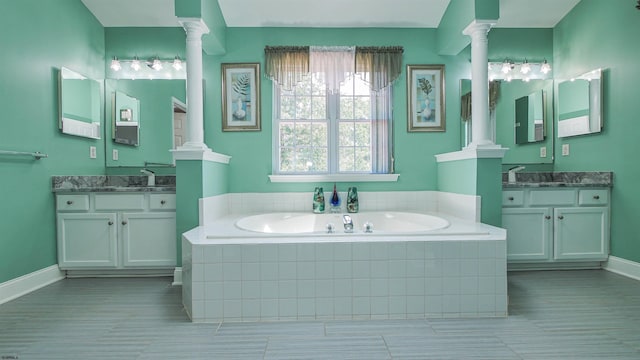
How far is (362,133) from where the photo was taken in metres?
3.58

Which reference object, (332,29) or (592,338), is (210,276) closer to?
(592,338)

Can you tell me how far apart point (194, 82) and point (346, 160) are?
1611 millimetres

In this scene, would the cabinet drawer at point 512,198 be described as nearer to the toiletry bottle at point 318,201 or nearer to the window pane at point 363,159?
the window pane at point 363,159

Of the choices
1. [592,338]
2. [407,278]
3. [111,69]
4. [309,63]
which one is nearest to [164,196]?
[111,69]

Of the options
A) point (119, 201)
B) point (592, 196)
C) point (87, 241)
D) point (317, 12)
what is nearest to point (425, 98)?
point (317, 12)

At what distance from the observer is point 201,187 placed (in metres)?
2.80

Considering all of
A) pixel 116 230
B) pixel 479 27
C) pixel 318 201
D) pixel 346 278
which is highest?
pixel 479 27

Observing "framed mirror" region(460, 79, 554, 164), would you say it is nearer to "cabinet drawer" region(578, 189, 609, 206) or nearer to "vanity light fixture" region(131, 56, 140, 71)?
"cabinet drawer" region(578, 189, 609, 206)

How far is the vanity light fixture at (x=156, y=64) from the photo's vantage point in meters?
3.50

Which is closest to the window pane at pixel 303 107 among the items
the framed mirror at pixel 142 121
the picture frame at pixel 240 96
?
the picture frame at pixel 240 96

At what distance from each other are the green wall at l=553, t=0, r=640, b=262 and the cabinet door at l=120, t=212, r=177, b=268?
3951mm

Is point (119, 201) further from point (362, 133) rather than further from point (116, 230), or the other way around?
point (362, 133)

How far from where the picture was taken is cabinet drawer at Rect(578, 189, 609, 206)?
3180 millimetres

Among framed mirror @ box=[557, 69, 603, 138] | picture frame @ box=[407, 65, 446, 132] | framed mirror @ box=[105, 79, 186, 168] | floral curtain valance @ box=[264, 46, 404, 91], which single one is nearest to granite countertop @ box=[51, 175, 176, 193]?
framed mirror @ box=[105, 79, 186, 168]
